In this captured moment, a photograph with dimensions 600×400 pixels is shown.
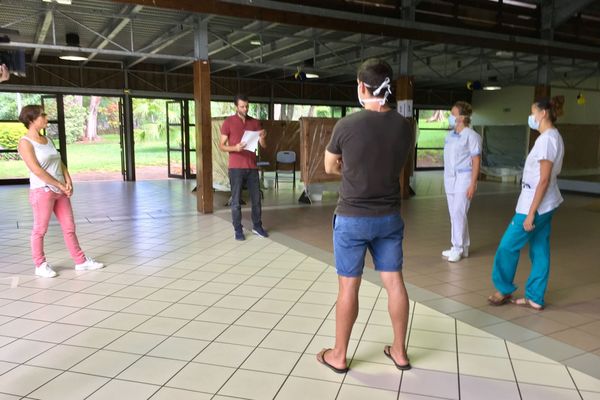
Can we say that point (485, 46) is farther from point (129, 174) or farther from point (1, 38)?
point (129, 174)

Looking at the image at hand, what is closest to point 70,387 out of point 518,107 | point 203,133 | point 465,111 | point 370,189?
point 370,189

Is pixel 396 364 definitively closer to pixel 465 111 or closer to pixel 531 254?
pixel 531 254

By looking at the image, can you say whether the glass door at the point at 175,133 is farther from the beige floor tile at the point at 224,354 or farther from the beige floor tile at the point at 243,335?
the beige floor tile at the point at 224,354

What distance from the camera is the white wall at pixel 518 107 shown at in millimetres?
14273

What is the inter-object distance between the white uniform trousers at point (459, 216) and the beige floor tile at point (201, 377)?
9.77 ft

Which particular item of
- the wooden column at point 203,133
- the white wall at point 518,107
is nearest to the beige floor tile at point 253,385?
the wooden column at point 203,133

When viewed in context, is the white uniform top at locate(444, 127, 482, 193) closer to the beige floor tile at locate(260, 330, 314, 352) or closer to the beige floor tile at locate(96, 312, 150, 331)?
the beige floor tile at locate(260, 330, 314, 352)

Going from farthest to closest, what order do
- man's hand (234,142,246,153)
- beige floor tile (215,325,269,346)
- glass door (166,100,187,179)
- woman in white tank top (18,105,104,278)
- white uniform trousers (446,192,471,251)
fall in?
glass door (166,100,187,179) → man's hand (234,142,246,153) → white uniform trousers (446,192,471,251) → woman in white tank top (18,105,104,278) → beige floor tile (215,325,269,346)

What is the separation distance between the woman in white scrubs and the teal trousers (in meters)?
1.18

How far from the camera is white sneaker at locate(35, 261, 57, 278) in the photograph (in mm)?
4164

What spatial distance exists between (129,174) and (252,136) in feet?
28.3

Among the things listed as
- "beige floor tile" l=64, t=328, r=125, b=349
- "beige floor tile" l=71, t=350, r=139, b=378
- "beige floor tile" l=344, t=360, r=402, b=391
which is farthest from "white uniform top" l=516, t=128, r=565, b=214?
"beige floor tile" l=64, t=328, r=125, b=349

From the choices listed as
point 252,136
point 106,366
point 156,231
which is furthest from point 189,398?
point 156,231

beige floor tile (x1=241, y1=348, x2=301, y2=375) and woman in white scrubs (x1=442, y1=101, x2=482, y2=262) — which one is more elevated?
woman in white scrubs (x1=442, y1=101, x2=482, y2=262)
